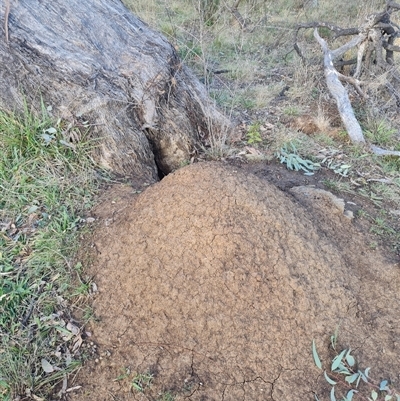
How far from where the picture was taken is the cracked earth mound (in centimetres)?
168

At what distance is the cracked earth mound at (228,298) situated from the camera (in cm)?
168

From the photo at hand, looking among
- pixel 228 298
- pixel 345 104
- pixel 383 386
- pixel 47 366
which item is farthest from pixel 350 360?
pixel 345 104

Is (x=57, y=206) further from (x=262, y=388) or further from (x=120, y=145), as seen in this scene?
(x=262, y=388)

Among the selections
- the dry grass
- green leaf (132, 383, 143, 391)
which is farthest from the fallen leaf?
the dry grass

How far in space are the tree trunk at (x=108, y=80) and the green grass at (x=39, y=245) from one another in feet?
0.57

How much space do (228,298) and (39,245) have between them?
3.64ft

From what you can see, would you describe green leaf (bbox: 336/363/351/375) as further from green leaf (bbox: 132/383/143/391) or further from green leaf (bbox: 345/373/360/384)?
green leaf (bbox: 132/383/143/391)

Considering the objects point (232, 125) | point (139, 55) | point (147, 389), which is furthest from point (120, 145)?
point (147, 389)

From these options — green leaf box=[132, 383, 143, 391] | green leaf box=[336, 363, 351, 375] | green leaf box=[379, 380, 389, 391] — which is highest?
green leaf box=[336, 363, 351, 375]

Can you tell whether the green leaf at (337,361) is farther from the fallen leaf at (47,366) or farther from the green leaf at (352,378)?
the fallen leaf at (47,366)

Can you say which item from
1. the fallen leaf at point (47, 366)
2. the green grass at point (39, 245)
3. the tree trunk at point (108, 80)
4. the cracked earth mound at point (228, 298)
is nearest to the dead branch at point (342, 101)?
the tree trunk at point (108, 80)

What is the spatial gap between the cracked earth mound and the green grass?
183 millimetres

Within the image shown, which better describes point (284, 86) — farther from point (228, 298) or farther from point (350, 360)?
point (350, 360)

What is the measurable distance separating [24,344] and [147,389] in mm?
618
